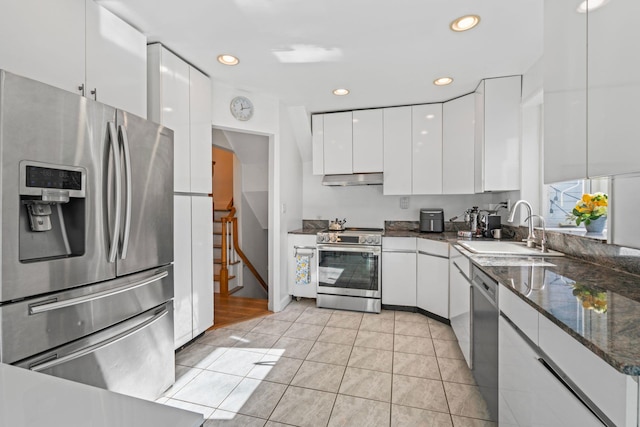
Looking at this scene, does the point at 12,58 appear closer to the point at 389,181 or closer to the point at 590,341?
the point at 590,341

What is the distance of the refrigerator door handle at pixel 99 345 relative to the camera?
1203mm

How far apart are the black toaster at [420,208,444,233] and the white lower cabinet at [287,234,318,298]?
52.7 inches

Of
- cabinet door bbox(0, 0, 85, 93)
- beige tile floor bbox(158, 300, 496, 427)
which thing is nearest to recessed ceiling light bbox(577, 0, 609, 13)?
beige tile floor bbox(158, 300, 496, 427)

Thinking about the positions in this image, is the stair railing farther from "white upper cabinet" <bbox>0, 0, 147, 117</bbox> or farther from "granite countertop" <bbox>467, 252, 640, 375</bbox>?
"granite countertop" <bbox>467, 252, 640, 375</bbox>

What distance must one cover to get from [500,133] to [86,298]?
327cm

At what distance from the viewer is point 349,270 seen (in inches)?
137

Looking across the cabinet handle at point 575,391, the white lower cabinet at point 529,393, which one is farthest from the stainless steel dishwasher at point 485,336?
the cabinet handle at point 575,391

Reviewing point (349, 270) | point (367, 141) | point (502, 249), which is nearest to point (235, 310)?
point (349, 270)

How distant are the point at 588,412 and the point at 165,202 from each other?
2060mm

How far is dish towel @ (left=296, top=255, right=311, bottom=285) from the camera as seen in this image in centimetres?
364

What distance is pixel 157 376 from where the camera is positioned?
1.79 m

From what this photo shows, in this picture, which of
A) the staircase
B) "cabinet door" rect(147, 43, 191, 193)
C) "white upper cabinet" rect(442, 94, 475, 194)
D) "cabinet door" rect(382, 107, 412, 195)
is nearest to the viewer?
"cabinet door" rect(147, 43, 191, 193)

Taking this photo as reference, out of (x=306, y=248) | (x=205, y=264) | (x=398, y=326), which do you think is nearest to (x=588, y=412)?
(x=398, y=326)

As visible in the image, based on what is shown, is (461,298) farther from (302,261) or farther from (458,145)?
(302,261)
